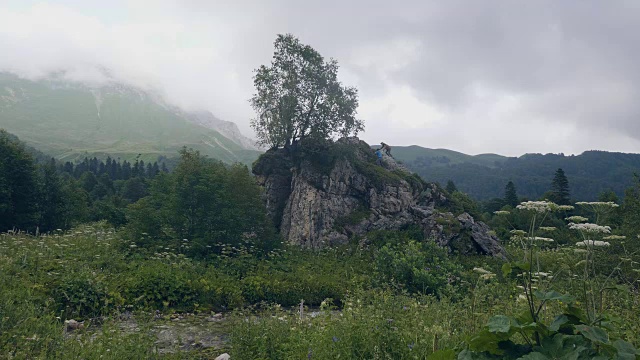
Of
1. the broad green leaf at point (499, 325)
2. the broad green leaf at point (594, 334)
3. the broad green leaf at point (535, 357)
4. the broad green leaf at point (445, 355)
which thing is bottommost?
the broad green leaf at point (445, 355)

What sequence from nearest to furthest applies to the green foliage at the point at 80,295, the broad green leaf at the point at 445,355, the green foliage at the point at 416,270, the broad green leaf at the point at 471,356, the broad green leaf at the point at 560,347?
1. the broad green leaf at the point at 560,347
2. the broad green leaf at the point at 471,356
3. the broad green leaf at the point at 445,355
4. the green foliage at the point at 80,295
5. the green foliage at the point at 416,270

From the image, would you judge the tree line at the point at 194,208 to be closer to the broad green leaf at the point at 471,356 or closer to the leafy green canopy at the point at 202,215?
the leafy green canopy at the point at 202,215

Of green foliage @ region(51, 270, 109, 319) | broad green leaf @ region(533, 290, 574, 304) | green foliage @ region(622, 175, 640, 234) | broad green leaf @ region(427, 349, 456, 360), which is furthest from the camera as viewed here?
green foliage @ region(622, 175, 640, 234)

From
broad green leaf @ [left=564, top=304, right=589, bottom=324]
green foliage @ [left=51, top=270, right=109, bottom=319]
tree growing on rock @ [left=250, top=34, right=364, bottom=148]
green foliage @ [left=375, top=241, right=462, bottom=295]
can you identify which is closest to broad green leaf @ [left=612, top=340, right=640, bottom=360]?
broad green leaf @ [left=564, top=304, right=589, bottom=324]

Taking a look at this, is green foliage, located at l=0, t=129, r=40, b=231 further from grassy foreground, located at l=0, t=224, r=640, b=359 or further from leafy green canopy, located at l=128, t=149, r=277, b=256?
leafy green canopy, located at l=128, t=149, r=277, b=256

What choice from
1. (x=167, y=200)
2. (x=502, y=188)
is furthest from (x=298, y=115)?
(x=502, y=188)

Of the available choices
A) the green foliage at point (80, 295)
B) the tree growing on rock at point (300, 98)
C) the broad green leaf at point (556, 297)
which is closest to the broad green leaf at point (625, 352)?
the broad green leaf at point (556, 297)

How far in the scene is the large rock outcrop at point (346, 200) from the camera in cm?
2116

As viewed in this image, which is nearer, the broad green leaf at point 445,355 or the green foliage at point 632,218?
the broad green leaf at point 445,355

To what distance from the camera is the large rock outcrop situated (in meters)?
21.2

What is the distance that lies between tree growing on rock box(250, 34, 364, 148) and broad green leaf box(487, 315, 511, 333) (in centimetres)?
2220

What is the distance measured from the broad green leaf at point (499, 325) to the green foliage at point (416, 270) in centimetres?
855

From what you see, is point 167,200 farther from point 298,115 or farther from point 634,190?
point 634,190

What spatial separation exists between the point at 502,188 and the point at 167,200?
180468mm
